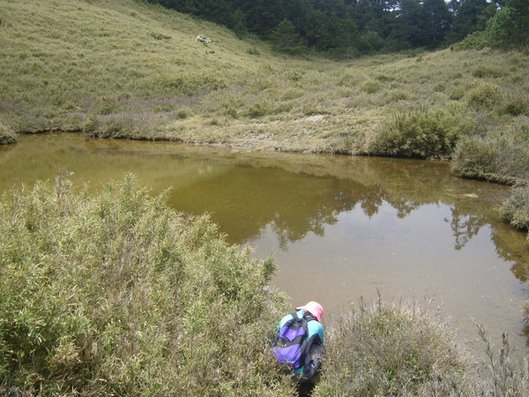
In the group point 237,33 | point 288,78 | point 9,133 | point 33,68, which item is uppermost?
point 237,33

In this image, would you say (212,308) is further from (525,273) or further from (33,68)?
(33,68)

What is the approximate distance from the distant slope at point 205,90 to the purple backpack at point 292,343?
12982 millimetres

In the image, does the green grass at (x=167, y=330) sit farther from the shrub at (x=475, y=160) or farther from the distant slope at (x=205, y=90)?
the distant slope at (x=205, y=90)

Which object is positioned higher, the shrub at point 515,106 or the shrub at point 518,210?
the shrub at point 515,106

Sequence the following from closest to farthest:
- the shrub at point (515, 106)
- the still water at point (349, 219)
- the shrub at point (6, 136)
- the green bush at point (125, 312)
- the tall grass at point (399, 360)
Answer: the green bush at point (125, 312) < the tall grass at point (399, 360) < the still water at point (349, 219) < the shrub at point (515, 106) < the shrub at point (6, 136)

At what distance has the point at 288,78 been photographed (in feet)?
103

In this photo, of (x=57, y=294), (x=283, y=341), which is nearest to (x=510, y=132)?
(x=283, y=341)

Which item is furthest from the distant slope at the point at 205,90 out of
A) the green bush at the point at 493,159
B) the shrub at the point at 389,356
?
the shrub at the point at 389,356

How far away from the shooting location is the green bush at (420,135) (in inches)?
625

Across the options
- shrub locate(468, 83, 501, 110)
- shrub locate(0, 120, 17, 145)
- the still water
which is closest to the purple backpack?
the still water

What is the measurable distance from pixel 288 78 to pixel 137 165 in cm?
1854

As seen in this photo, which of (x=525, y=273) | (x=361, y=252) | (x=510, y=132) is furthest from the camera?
(x=510, y=132)

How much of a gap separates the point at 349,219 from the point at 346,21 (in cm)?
6376

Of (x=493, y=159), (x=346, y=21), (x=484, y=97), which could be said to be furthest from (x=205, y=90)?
(x=346, y=21)
